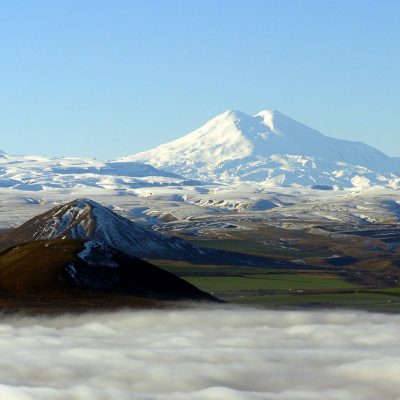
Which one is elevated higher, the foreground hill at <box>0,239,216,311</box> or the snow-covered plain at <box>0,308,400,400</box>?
the foreground hill at <box>0,239,216,311</box>

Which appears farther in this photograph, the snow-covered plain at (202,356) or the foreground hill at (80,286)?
the foreground hill at (80,286)

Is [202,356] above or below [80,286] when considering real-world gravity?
below

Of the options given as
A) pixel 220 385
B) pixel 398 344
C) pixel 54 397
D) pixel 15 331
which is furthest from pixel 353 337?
pixel 54 397

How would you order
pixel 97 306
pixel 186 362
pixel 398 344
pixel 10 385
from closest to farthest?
1. pixel 10 385
2. pixel 186 362
3. pixel 398 344
4. pixel 97 306

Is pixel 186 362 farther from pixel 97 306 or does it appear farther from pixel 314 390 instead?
pixel 97 306

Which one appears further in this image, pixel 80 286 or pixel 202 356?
pixel 80 286
